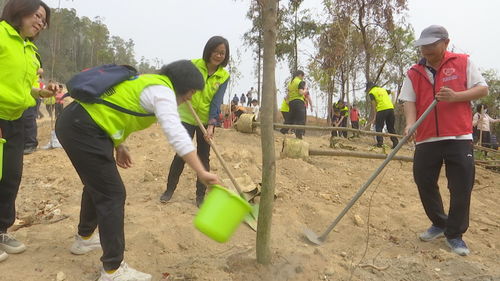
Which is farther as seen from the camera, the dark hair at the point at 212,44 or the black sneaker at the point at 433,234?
the dark hair at the point at 212,44

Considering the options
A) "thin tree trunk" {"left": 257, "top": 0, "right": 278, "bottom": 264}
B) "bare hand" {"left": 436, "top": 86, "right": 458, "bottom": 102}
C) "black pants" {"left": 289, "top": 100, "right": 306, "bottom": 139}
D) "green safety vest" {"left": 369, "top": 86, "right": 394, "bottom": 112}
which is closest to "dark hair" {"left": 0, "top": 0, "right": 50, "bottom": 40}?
"thin tree trunk" {"left": 257, "top": 0, "right": 278, "bottom": 264}

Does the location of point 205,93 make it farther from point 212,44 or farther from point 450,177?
point 450,177

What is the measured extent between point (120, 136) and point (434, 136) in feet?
6.98

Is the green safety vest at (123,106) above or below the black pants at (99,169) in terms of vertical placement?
above

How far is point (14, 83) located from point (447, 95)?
2.66 metres

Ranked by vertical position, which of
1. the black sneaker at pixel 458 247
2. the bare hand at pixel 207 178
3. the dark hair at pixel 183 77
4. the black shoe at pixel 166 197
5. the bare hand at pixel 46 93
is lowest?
the black sneaker at pixel 458 247

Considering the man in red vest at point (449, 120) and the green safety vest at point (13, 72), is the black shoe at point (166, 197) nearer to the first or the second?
the green safety vest at point (13, 72)

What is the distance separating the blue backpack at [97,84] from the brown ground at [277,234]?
1013 mm

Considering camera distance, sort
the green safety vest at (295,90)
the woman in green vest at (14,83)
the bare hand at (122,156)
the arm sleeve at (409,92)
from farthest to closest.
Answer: the green safety vest at (295,90) → the arm sleeve at (409,92) → the bare hand at (122,156) → the woman in green vest at (14,83)

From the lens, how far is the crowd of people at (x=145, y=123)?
2.00 m

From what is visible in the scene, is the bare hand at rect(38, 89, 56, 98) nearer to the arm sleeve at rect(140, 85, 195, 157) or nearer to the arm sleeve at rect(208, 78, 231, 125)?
the arm sleeve at rect(140, 85, 195, 157)

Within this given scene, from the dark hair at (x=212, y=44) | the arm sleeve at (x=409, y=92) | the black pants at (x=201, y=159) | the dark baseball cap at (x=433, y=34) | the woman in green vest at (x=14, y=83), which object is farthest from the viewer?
the black pants at (x=201, y=159)

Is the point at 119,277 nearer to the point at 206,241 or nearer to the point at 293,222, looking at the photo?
the point at 206,241

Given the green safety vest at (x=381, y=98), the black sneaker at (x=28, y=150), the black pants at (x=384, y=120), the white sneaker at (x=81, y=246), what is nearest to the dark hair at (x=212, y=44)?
the white sneaker at (x=81, y=246)
